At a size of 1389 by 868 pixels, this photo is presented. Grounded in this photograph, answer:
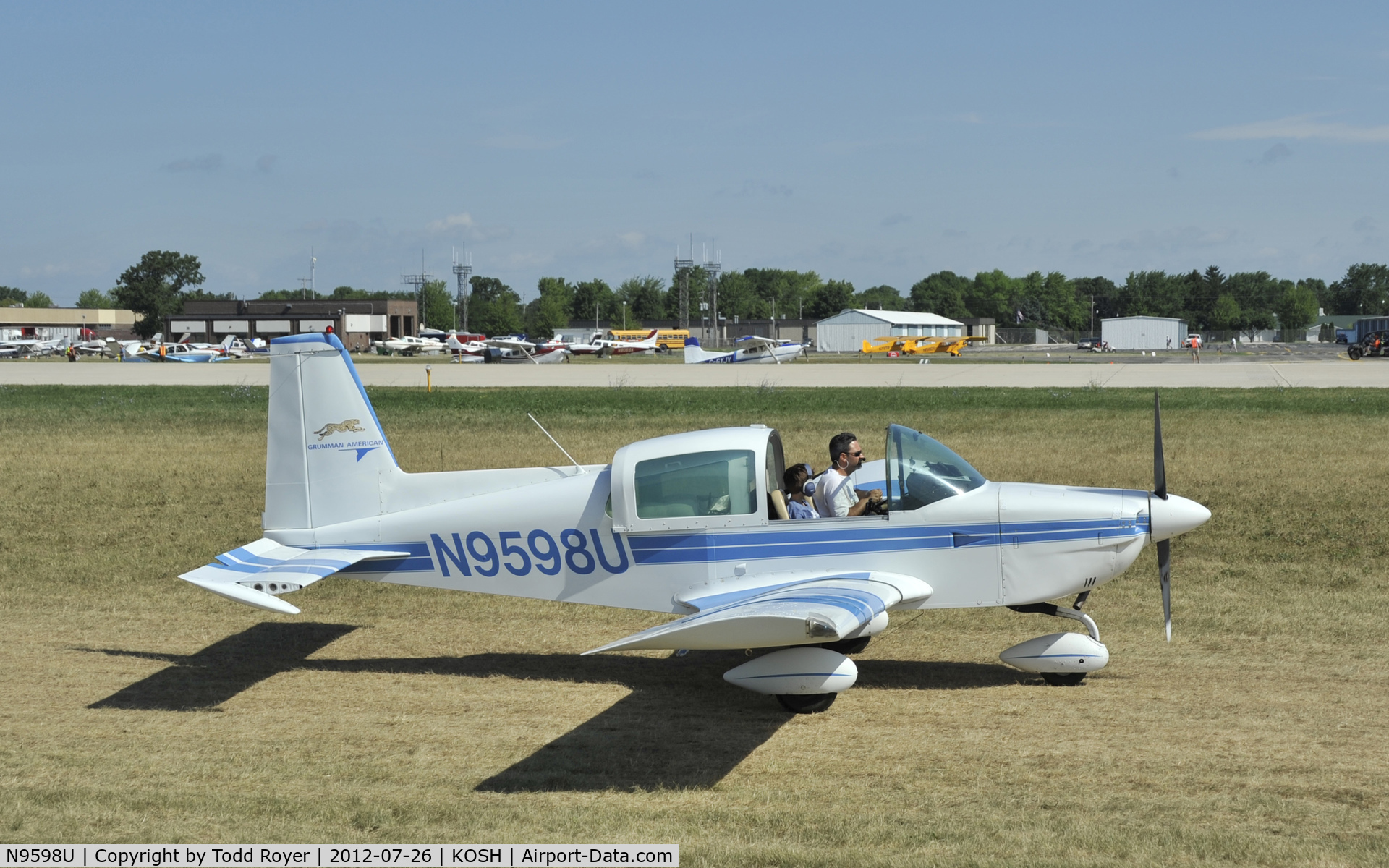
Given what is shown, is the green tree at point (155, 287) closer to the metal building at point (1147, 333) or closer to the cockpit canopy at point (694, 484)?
the metal building at point (1147, 333)

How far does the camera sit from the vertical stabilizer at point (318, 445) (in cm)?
848

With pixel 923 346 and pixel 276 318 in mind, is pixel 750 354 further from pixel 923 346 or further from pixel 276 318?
pixel 276 318

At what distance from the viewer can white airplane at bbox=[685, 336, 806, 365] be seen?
219 ft

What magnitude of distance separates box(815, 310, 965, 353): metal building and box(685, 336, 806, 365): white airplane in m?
52.1

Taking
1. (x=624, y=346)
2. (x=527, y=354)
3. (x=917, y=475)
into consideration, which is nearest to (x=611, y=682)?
(x=917, y=475)

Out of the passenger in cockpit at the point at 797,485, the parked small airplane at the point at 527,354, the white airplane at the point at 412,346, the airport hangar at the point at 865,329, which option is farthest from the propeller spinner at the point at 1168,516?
the airport hangar at the point at 865,329

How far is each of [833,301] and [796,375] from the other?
376ft

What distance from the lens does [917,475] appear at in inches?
301

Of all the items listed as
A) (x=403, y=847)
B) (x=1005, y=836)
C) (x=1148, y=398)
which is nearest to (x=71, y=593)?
(x=403, y=847)

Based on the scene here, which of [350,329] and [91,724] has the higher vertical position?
[350,329]

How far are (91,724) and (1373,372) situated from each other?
47.3 m

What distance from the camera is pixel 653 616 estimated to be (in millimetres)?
10000

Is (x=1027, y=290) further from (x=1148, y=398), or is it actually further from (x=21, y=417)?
(x=21, y=417)
